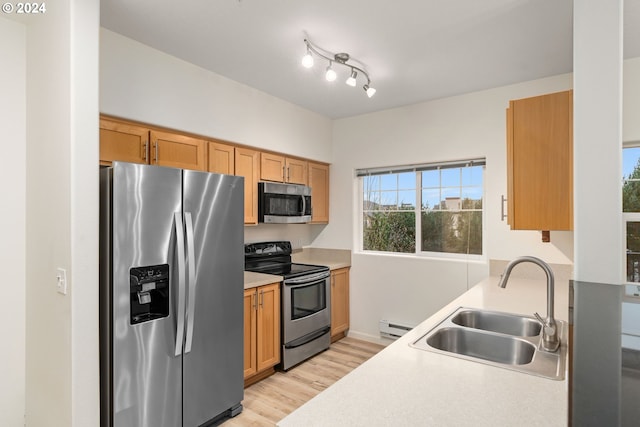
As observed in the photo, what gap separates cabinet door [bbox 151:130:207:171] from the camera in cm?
246

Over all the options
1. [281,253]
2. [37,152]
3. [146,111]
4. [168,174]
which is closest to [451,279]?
[281,253]

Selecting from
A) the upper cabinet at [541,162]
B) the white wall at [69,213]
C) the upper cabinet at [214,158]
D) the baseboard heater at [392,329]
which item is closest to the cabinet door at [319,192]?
the upper cabinet at [214,158]

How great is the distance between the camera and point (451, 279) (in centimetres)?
332

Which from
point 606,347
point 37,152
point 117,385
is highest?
point 37,152

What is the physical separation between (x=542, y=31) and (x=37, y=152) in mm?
3075

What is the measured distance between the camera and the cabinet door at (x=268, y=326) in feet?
9.36

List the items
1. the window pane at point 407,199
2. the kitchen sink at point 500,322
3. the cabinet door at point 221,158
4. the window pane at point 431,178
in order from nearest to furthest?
the kitchen sink at point 500,322 < the cabinet door at point 221,158 < the window pane at point 431,178 < the window pane at point 407,199

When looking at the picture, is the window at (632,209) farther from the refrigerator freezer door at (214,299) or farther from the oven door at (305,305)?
the refrigerator freezer door at (214,299)

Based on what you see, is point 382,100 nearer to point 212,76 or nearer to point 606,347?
point 212,76

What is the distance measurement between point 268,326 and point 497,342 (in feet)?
6.25

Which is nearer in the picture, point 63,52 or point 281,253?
point 63,52

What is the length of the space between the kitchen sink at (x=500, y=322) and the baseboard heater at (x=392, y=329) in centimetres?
177

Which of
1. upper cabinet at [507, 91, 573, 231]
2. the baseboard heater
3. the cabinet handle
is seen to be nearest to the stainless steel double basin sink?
upper cabinet at [507, 91, 573, 231]

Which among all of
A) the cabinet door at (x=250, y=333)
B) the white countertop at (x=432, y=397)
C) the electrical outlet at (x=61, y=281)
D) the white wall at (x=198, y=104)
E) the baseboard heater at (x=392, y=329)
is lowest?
the baseboard heater at (x=392, y=329)
